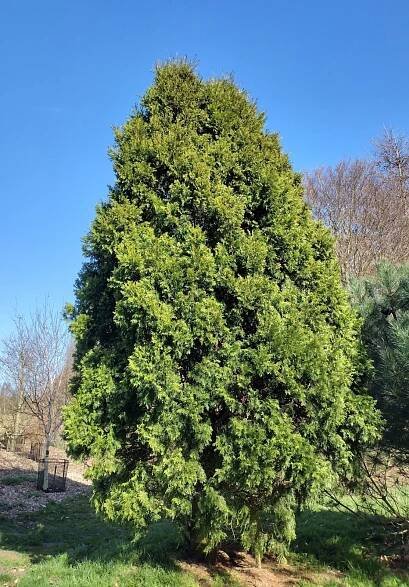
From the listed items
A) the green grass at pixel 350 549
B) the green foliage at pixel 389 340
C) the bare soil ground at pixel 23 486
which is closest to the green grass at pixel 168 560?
the green grass at pixel 350 549

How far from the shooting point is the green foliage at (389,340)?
14.0 ft

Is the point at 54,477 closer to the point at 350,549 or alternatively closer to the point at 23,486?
the point at 23,486

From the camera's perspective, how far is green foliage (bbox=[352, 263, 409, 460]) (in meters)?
4.26

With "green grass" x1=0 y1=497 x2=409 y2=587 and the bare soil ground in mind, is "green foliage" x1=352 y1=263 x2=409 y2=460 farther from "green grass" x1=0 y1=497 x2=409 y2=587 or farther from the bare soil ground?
the bare soil ground

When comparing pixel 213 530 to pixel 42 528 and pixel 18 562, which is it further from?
pixel 42 528

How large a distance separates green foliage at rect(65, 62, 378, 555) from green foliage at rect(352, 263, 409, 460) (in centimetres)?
25

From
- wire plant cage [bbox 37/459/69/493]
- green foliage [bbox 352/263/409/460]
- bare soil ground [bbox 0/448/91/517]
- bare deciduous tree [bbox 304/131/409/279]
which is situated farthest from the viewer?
bare deciduous tree [bbox 304/131/409/279]

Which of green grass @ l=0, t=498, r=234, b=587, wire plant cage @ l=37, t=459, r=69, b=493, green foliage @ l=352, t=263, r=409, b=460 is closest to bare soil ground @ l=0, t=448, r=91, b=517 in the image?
wire plant cage @ l=37, t=459, r=69, b=493

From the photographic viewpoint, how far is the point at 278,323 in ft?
14.3

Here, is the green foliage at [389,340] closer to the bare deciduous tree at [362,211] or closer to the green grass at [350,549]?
the green grass at [350,549]

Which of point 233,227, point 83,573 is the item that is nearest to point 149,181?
point 233,227

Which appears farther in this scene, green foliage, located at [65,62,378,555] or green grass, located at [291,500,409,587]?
green grass, located at [291,500,409,587]

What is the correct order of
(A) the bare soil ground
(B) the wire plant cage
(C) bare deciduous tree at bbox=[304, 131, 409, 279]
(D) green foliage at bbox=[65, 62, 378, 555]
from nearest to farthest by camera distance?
(D) green foliage at bbox=[65, 62, 378, 555]
(A) the bare soil ground
(B) the wire plant cage
(C) bare deciduous tree at bbox=[304, 131, 409, 279]

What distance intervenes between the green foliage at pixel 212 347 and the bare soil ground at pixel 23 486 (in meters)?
4.50
